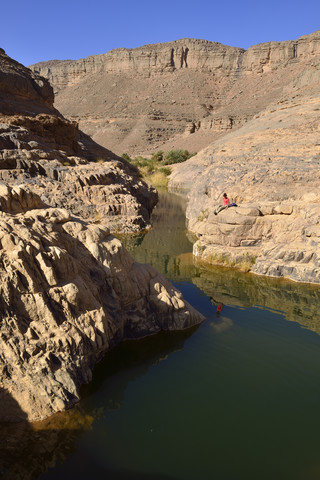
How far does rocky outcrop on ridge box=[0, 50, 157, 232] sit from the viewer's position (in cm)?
2286

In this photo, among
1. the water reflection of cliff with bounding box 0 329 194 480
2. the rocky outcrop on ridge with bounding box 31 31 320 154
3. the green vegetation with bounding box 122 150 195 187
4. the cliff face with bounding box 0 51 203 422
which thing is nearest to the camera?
the water reflection of cliff with bounding box 0 329 194 480

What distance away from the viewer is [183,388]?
7863 mm

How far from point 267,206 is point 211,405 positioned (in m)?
11.9

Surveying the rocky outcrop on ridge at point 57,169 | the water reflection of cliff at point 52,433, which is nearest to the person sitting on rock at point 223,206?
the rocky outcrop on ridge at point 57,169

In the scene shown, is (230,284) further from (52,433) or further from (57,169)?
(57,169)

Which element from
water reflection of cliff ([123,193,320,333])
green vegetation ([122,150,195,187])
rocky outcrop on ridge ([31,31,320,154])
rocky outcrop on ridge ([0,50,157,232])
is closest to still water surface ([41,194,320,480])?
water reflection of cliff ([123,193,320,333])

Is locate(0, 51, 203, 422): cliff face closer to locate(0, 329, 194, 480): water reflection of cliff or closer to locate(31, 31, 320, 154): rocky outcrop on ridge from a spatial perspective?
locate(0, 329, 194, 480): water reflection of cliff

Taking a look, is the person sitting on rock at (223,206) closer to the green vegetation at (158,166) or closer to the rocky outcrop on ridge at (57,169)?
the rocky outcrop on ridge at (57,169)

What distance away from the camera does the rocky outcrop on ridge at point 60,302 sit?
21.7 ft

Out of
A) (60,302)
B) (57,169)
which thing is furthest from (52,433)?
(57,169)

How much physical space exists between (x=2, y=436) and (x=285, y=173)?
59.2ft

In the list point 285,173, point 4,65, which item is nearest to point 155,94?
point 4,65

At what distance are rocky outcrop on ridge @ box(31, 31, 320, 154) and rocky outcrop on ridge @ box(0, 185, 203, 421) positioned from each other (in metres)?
69.6

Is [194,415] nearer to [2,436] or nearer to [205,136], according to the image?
[2,436]
